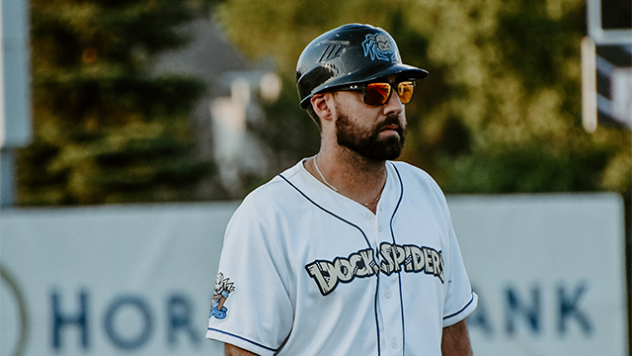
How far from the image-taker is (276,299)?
7.50 feet

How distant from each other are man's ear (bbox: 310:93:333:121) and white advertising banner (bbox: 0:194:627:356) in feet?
9.62

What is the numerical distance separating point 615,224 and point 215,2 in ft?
66.3

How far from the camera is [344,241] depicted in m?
2.36

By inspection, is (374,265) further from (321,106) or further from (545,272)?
(545,272)

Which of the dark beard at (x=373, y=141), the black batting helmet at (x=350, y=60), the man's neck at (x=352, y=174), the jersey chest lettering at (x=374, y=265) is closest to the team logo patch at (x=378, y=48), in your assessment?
the black batting helmet at (x=350, y=60)

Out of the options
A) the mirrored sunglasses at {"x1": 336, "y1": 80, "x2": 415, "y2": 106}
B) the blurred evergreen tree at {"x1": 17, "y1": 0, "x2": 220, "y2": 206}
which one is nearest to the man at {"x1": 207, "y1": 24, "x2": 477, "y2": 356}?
the mirrored sunglasses at {"x1": 336, "y1": 80, "x2": 415, "y2": 106}

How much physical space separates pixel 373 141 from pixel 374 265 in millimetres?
385

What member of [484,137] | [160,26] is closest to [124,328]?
[160,26]

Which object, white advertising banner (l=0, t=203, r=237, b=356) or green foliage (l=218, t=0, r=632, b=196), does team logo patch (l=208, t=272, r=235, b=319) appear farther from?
green foliage (l=218, t=0, r=632, b=196)

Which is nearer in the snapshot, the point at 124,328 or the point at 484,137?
the point at 124,328

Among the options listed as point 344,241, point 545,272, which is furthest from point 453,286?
point 545,272

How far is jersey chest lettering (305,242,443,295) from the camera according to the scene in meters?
2.29

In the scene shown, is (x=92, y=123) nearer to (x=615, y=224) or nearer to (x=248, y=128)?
(x=248, y=128)

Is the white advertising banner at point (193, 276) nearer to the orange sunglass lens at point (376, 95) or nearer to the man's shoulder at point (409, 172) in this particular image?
the man's shoulder at point (409, 172)
